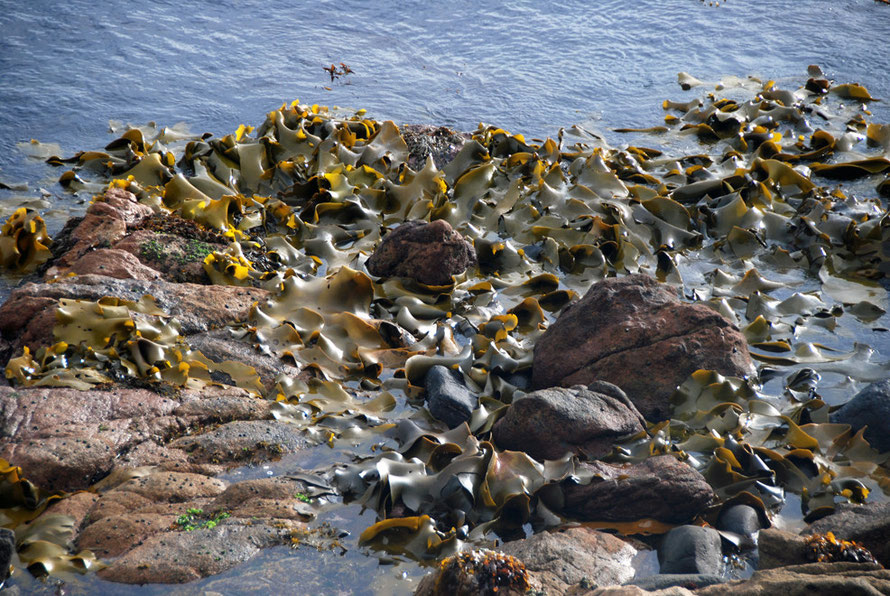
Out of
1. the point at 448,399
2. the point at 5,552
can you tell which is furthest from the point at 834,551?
the point at 5,552

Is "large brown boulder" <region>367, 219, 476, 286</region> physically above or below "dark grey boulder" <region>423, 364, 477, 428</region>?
above

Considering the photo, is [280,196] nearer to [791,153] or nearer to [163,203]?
[163,203]

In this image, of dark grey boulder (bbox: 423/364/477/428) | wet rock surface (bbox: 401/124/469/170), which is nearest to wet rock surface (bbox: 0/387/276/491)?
A: dark grey boulder (bbox: 423/364/477/428)

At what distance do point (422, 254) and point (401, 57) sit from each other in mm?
4229

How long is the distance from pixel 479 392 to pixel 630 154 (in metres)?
3.10

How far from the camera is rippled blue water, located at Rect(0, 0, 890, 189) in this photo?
639cm

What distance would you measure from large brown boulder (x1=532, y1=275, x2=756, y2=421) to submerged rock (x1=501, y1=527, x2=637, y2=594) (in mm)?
908

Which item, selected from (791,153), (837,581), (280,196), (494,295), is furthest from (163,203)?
(791,153)

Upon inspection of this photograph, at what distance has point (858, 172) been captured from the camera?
5.45 metres

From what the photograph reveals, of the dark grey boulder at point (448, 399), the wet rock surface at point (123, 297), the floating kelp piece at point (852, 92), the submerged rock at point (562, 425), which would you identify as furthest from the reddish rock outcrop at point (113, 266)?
the floating kelp piece at point (852, 92)

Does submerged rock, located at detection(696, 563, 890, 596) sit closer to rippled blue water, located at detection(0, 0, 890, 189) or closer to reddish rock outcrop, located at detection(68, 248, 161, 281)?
reddish rock outcrop, located at detection(68, 248, 161, 281)

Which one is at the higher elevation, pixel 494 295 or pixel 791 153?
pixel 791 153

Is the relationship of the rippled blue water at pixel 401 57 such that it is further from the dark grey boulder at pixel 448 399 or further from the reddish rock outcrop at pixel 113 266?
the dark grey boulder at pixel 448 399

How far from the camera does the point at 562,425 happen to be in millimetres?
2861
